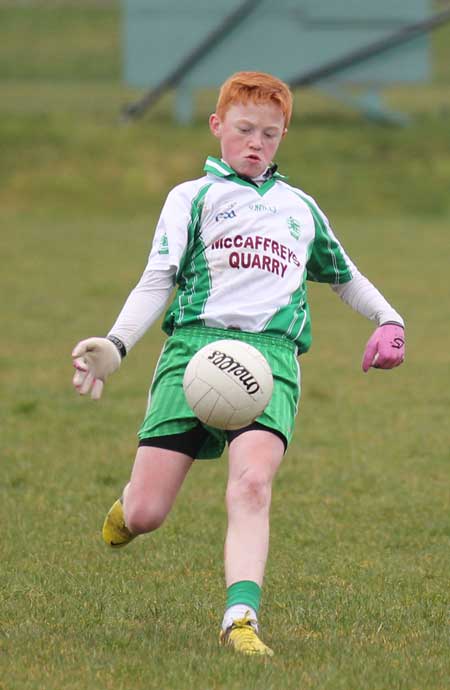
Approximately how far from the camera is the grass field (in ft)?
15.5

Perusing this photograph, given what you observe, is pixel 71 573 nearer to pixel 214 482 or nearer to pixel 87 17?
pixel 214 482

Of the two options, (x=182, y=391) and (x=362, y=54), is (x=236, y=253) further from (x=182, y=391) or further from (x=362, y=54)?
(x=362, y=54)

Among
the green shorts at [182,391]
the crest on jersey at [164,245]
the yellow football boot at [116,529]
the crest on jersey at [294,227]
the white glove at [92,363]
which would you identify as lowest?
the yellow football boot at [116,529]

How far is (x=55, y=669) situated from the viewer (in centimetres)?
453

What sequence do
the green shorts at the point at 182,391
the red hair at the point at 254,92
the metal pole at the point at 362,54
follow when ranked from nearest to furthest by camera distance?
the green shorts at the point at 182,391
the red hair at the point at 254,92
the metal pole at the point at 362,54

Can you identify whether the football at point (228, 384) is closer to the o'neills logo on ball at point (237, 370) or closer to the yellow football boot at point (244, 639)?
the o'neills logo on ball at point (237, 370)

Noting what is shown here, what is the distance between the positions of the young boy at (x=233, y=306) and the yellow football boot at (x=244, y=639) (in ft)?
0.65

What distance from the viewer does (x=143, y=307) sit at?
5086 millimetres

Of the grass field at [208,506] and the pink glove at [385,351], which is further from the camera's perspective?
the pink glove at [385,351]

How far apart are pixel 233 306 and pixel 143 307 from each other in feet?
1.04

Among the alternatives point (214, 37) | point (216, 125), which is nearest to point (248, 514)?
point (216, 125)

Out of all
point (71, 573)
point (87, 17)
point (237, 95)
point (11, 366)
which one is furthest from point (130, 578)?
point (87, 17)

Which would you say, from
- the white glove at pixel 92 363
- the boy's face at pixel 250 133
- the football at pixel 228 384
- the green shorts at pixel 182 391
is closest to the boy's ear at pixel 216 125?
the boy's face at pixel 250 133

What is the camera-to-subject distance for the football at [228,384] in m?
4.80
